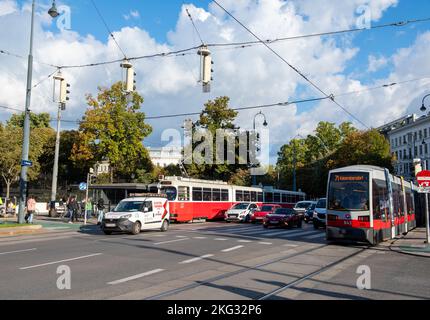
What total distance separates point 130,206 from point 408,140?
80.7 meters

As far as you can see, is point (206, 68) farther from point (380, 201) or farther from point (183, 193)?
point (183, 193)

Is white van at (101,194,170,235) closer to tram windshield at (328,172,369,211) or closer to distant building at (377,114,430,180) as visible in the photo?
tram windshield at (328,172,369,211)

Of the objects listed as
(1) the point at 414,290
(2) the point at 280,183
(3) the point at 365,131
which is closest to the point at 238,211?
(1) the point at 414,290

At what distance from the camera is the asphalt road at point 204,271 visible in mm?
8508

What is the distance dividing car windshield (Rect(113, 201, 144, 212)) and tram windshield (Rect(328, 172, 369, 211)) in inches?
368

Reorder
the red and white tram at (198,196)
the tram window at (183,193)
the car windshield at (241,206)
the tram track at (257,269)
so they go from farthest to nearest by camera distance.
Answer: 1. the car windshield at (241,206)
2. the tram window at (183,193)
3. the red and white tram at (198,196)
4. the tram track at (257,269)

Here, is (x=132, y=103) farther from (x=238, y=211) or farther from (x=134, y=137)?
(x=238, y=211)

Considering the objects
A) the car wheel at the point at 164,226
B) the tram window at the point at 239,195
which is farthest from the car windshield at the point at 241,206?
the car wheel at the point at 164,226

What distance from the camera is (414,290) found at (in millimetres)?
9211

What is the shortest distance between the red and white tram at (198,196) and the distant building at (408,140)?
4834 centimetres

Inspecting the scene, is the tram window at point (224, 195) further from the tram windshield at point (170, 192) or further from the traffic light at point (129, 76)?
the traffic light at point (129, 76)

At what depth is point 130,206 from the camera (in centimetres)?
2292

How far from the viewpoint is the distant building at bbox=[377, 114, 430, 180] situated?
85250 millimetres
